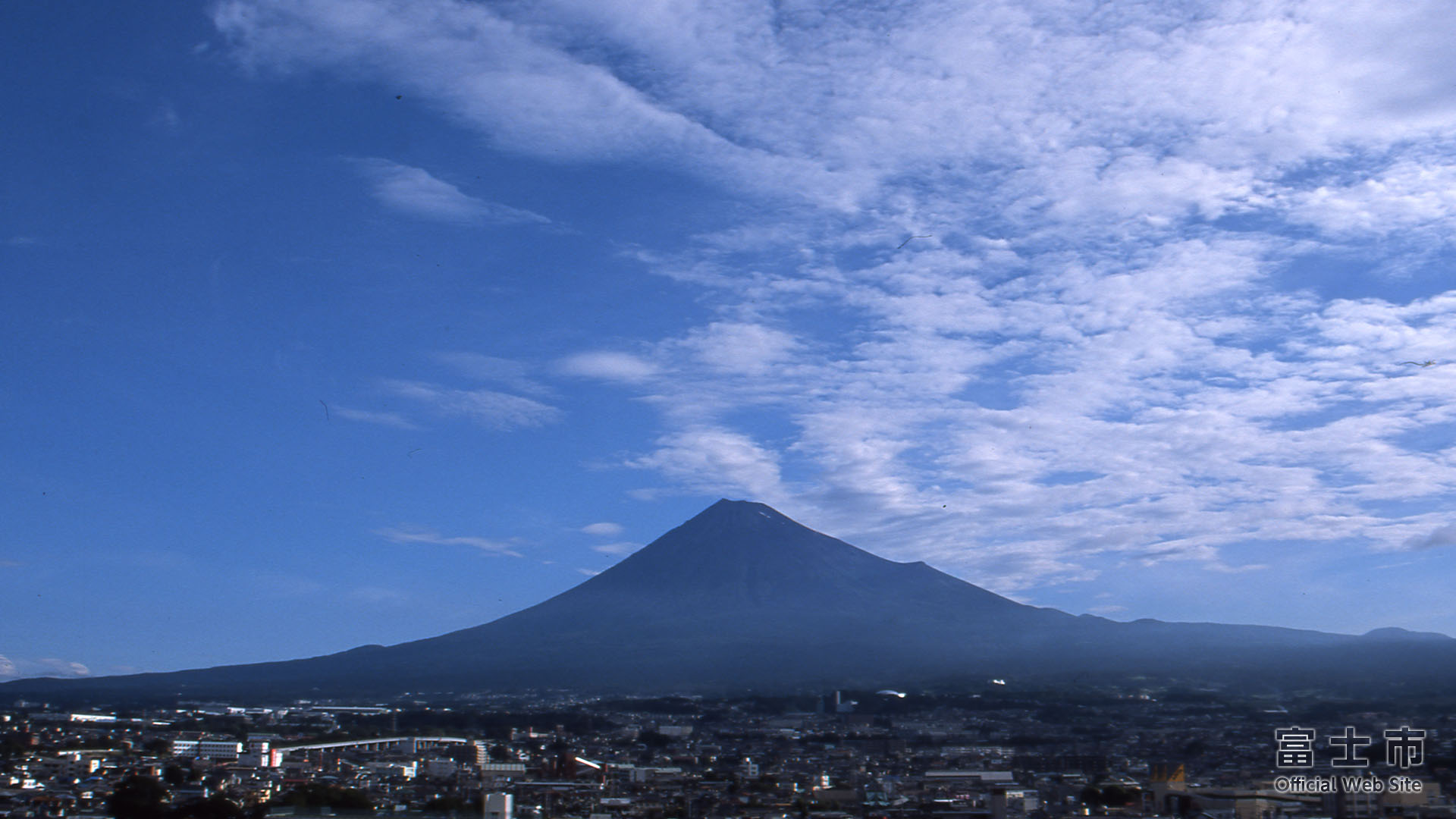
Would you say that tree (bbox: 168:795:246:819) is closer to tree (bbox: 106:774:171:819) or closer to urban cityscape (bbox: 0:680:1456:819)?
urban cityscape (bbox: 0:680:1456:819)

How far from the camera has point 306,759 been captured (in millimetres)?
22359

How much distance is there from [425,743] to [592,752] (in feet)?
11.6

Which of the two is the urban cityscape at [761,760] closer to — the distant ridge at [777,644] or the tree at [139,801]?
the tree at [139,801]

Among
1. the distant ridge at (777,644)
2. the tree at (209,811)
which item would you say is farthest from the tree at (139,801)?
the distant ridge at (777,644)

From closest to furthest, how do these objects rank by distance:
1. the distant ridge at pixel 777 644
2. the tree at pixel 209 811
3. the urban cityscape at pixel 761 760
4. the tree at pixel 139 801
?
the tree at pixel 209 811, the tree at pixel 139 801, the urban cityscape at pixel 761 760, the distant ridge at pixel 777 644

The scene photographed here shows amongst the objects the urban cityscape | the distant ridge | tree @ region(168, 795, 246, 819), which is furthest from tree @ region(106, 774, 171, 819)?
the distant ridge

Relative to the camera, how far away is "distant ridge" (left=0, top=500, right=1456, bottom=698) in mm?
49219

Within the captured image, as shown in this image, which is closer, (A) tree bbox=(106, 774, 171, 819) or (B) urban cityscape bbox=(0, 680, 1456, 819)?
(A) tree bbox=(106, 774, 171, 819)

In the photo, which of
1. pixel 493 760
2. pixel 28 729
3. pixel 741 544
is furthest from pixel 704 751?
pixel 741 544

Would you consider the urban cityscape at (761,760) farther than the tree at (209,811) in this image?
Yes

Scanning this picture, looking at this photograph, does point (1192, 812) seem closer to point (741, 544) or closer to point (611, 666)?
point (611, 666)

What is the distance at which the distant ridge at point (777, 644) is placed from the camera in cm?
4922

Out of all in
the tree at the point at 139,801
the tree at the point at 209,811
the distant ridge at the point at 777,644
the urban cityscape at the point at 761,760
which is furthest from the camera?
the distant ridge at the point at 777,644

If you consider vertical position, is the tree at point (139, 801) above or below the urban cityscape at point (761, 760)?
above
